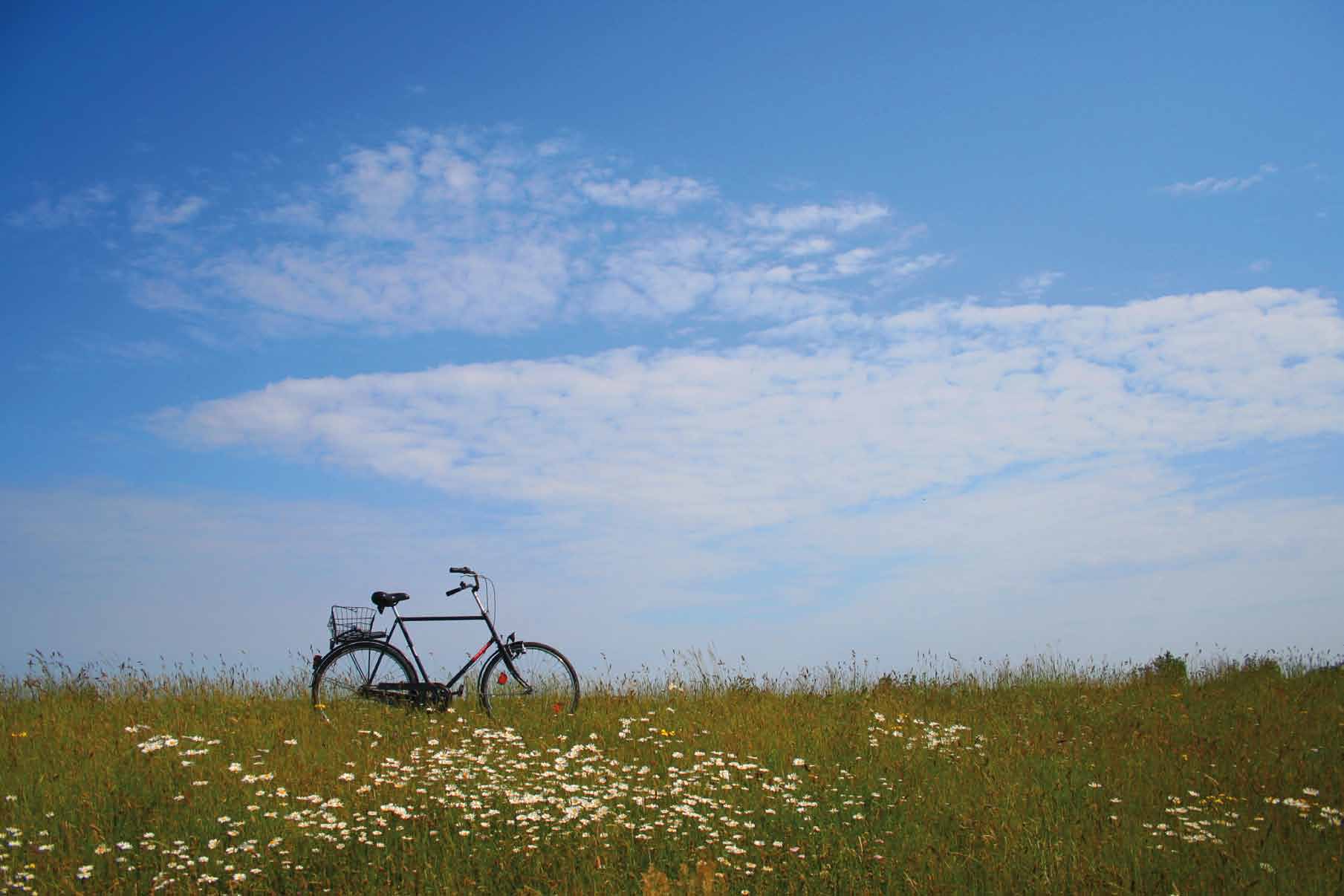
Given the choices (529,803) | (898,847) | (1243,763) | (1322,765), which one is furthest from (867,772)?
(1322,765)

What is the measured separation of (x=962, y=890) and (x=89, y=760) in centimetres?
880

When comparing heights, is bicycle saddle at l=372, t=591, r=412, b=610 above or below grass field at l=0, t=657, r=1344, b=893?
above

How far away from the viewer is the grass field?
7.50 meters

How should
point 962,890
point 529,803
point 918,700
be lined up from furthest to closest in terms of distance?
point 918,700, point 529,803, point 962,890

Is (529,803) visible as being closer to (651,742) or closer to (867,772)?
(651,742)

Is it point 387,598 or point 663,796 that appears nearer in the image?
point 663,796

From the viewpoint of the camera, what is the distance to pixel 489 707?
12.7 m

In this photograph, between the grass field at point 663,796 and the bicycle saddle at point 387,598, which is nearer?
the grass field at point 663,796

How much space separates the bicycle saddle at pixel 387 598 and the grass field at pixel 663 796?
4.56 ft

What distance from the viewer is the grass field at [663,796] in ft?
24.6

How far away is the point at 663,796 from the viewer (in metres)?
8.95

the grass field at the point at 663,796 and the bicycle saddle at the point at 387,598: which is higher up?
the bicycle saddle at the point at 387,598

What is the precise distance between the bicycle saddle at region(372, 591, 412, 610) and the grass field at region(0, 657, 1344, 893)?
4.56 ft

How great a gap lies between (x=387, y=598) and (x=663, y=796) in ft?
18.0
